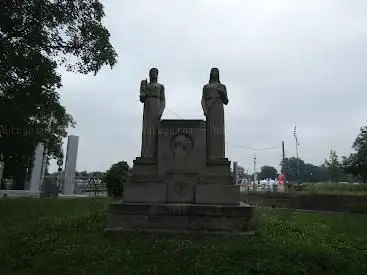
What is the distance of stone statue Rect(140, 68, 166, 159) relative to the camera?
11.1 metres

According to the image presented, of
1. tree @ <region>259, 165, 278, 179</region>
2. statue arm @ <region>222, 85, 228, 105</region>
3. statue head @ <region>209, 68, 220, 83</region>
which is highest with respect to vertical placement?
tree @ <region>259, 165, 278, 179</region>

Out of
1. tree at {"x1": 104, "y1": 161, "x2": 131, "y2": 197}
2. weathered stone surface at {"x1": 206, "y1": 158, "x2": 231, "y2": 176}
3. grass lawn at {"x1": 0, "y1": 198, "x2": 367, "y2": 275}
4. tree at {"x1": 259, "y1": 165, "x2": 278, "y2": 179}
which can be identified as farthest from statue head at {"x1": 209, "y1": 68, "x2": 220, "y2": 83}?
tree at {"x1": 259, "y1": 165, "x2": 278, "y2": 179}

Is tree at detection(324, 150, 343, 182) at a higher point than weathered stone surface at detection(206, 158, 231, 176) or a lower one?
higher

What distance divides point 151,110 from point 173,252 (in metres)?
4.48

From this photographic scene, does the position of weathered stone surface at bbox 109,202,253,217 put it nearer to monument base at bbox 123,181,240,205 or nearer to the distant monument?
monument base at bbox 123,181,240,205

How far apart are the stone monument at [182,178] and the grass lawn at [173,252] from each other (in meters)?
0.52

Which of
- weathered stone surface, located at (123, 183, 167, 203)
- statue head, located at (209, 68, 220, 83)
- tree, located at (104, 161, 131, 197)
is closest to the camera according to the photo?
weathered stone surface, located at (123, 183, 167, 203)

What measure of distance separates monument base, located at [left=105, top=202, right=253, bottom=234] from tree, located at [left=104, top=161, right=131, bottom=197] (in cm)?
1663

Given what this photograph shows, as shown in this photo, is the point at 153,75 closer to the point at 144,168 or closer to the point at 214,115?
the point at 214,115

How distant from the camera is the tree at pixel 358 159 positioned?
4578cm

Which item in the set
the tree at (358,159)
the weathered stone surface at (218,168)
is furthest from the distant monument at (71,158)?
the tree at (358,159)

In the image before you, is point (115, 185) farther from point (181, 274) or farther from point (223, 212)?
point (181, 274)

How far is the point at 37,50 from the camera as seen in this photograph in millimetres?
16203

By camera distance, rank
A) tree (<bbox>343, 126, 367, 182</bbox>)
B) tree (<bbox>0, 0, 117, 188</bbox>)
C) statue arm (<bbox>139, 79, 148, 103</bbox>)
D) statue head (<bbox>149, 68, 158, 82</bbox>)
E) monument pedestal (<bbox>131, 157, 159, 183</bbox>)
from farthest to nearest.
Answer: tree (<bbox>343, 126, 367, 182</bbox>) < tree (<bbox>0, 0, 117, 188</bbox>) < statue head (<bbox>149, 68, 158, 82</bbox>) < statue arm (<bbox>139, 79, 148, 103</bbox>) < monument pedestal (<bbox>131, 157, 159, 183</bbox>)
